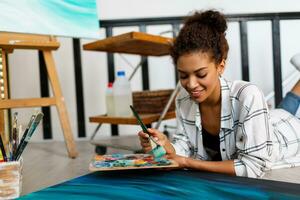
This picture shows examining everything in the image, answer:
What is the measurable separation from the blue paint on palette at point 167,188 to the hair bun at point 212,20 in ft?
1.27

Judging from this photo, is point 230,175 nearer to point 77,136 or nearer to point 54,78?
point 54,78

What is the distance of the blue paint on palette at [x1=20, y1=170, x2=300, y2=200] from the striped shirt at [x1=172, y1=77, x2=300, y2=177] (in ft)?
0.28

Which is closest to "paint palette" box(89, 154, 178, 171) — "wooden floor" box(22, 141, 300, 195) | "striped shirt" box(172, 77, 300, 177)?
"striped shirt" box(172, 77, 300, 177)

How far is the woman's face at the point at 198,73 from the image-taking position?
0.81 metres

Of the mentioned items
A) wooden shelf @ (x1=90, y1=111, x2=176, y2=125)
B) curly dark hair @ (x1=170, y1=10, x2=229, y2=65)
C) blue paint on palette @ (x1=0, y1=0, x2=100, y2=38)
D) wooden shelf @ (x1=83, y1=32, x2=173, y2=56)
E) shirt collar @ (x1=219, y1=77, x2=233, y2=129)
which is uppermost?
blue paint on palette @ (x1=0, y1=0, x2=100, y2=38)

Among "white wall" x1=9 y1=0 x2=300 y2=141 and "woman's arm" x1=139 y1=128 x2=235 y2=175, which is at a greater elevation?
"white wall" x1=9 y1=0 x2=300 y2=141

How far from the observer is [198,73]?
2.67 ft

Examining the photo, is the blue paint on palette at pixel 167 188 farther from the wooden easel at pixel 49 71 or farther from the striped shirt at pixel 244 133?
the wooden easel at pixel 49 71

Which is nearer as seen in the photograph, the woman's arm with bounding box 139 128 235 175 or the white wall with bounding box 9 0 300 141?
the woman's arm with bounding box 139 128 235 175

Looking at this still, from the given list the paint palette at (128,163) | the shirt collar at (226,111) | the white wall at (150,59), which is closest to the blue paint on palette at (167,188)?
the paint palette at (128,163)

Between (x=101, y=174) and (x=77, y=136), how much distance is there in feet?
4.04

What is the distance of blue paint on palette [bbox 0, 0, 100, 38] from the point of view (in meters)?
1.13

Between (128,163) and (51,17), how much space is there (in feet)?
2.49

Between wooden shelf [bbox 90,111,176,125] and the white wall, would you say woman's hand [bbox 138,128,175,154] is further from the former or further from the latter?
the white wall
